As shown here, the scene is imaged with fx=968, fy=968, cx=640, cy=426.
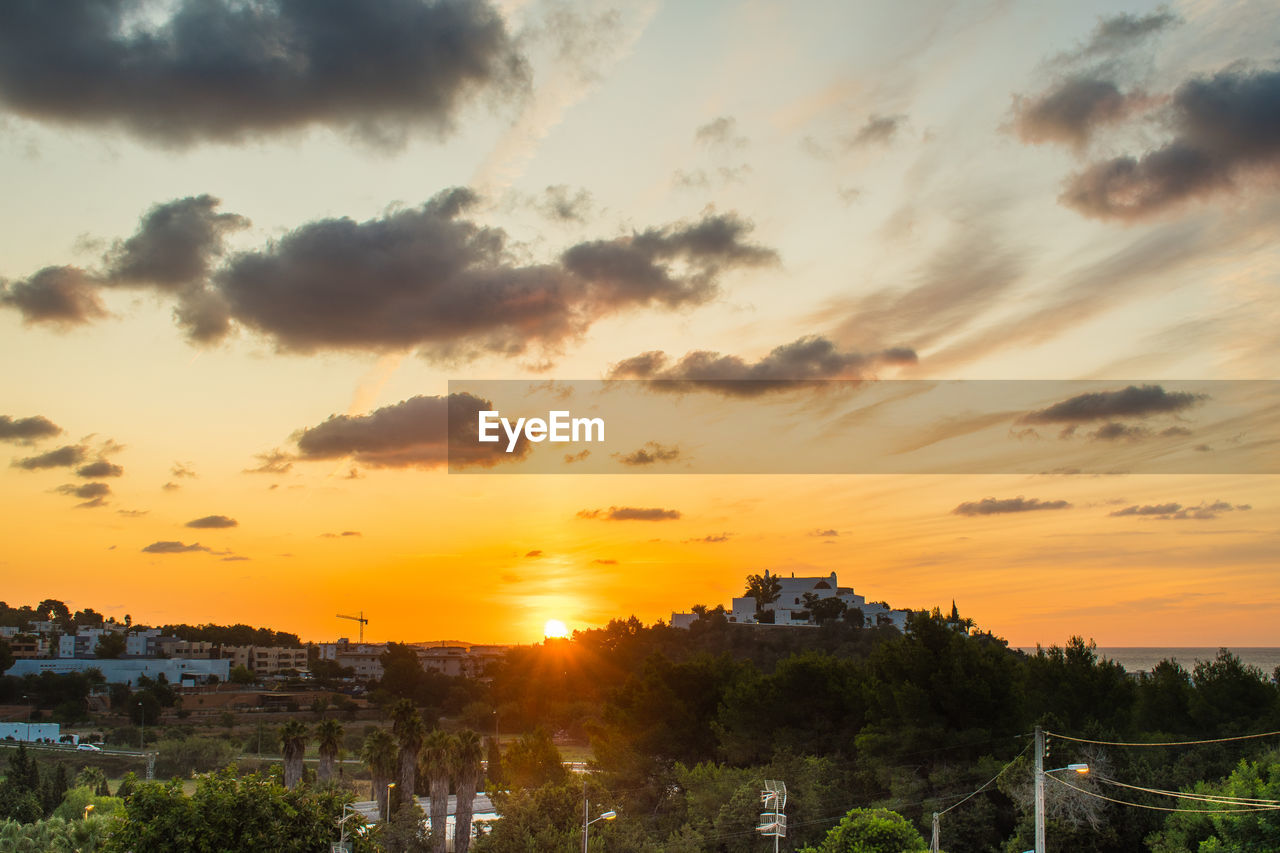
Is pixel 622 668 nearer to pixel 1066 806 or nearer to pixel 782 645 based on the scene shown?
pixel 782 645

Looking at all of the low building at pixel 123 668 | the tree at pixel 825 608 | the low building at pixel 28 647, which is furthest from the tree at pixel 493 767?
the low building at pixel 28 647

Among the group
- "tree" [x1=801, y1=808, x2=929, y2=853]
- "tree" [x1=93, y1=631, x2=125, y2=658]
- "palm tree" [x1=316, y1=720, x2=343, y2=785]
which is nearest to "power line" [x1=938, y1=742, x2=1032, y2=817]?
"tree" [x1=801, y1=808, x2=929, y2=853]

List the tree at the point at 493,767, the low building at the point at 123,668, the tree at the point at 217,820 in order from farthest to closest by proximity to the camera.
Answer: the low building at the point at 123,668, the tree at the point at 493,767, the tree at the point at 217,820

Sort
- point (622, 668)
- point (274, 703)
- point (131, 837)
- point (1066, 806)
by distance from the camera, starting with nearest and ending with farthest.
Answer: point (131, 837)
point (1066, 806)
point (622, 668)
point (274, 703)

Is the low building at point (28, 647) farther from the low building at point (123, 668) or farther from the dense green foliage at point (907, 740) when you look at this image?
the dense green foliage at point (907, 740)

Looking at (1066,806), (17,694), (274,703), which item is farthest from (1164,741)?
(17,694)

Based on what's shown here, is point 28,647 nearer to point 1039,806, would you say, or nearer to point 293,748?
point 293,748

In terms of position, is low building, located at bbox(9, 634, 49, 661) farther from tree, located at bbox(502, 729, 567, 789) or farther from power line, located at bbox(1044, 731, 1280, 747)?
power line, located at bbox(1044, 731, 1280, 747)
